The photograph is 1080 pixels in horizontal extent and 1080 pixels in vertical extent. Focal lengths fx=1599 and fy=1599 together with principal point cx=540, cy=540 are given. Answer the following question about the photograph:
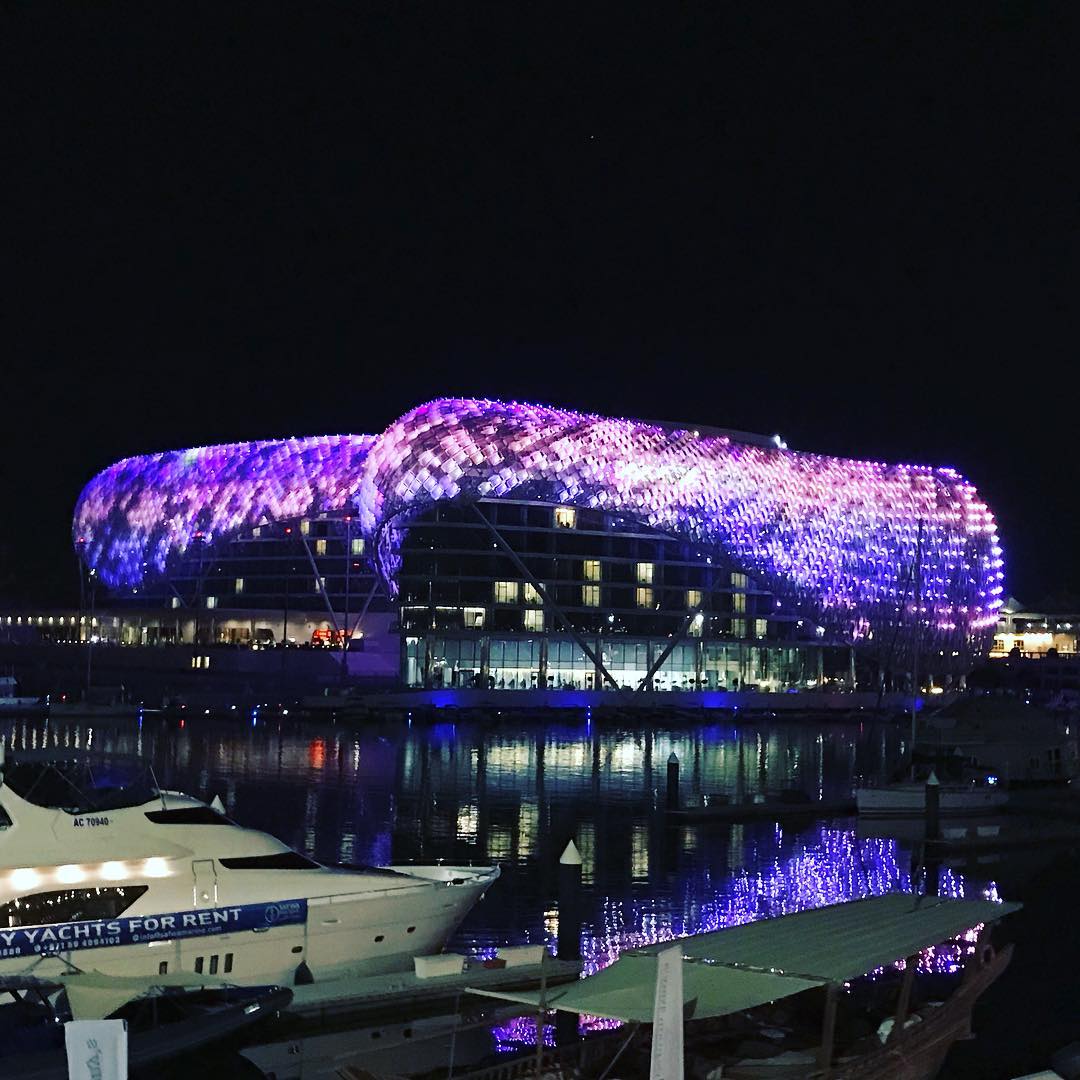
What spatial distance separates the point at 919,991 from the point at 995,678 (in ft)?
465

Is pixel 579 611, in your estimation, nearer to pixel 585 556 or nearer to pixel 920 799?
pixel 585 556

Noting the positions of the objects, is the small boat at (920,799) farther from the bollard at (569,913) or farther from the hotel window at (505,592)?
the hotel window at (505,592)

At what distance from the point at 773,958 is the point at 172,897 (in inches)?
352

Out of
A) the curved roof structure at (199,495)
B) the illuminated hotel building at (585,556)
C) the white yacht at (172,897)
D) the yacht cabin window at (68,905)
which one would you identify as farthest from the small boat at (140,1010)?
the curved roof structure at (199,495)

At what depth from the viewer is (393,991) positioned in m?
22.5

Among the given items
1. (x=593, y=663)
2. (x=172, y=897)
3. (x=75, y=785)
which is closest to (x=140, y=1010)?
(x=172, y=897)

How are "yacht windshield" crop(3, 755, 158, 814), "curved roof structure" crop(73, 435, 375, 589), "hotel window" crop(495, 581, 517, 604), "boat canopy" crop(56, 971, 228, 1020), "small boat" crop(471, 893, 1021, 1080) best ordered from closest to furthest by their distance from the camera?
"small boat" crop(471, 893, 1021, 1080), "boat canopy" crop(56, 971, 228, 1020), "yacht windshield" crop(3, 755, 158, 814), "hotel window" crop(495, 581, 517, 604), "curved roof structure" crop(73, 435, 375, 589)

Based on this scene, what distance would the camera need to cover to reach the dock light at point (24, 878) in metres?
21.5

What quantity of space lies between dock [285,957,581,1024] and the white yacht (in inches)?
27.7

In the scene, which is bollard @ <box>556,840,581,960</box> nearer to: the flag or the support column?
the flag

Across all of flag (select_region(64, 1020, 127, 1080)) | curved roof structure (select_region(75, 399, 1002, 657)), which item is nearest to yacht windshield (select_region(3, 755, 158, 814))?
flag (select_region(64, 1020, 127, 1080))

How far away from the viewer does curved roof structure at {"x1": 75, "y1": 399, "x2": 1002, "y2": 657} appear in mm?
113000

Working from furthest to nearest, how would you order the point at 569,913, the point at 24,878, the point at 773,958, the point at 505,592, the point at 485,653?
the point at 505,592 < the point at 485,653 < the point at 569,913 < the point at 24,878 < the point at 773,958

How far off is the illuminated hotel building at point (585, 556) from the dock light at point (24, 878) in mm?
84531
